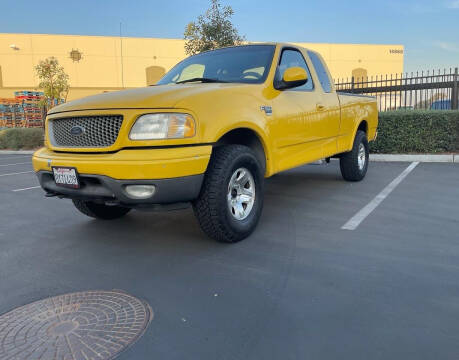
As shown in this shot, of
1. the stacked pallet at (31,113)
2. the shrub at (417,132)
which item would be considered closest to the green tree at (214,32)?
the shrub at (417,132)

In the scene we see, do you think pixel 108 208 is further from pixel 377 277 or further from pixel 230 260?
pixel 377 277

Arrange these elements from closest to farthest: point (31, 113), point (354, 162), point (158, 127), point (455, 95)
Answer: point (158, 127)
point (354, 162)
point (455, 95)
point (31, 113)

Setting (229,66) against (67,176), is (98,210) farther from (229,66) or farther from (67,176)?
(229,66)

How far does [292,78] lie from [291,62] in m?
0.83

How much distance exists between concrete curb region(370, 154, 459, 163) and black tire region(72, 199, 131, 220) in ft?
21.2

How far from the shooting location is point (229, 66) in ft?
14.9

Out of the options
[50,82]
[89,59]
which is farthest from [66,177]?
[89,59]

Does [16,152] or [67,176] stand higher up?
[67,176]

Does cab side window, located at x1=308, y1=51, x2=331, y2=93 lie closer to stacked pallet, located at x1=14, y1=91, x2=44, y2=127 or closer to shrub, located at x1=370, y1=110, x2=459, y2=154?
shrub, located at x1=370, y1=110, x2=459, y2=154

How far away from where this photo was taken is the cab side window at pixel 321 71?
5457mm

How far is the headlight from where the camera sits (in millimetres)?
3141

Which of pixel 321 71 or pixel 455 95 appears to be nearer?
pixel 321 71

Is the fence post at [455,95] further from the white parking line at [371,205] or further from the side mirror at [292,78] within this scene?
the side mirror at [292,78]

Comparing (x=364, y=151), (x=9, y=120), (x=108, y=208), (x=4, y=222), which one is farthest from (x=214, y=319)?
(x=9, y=120)
